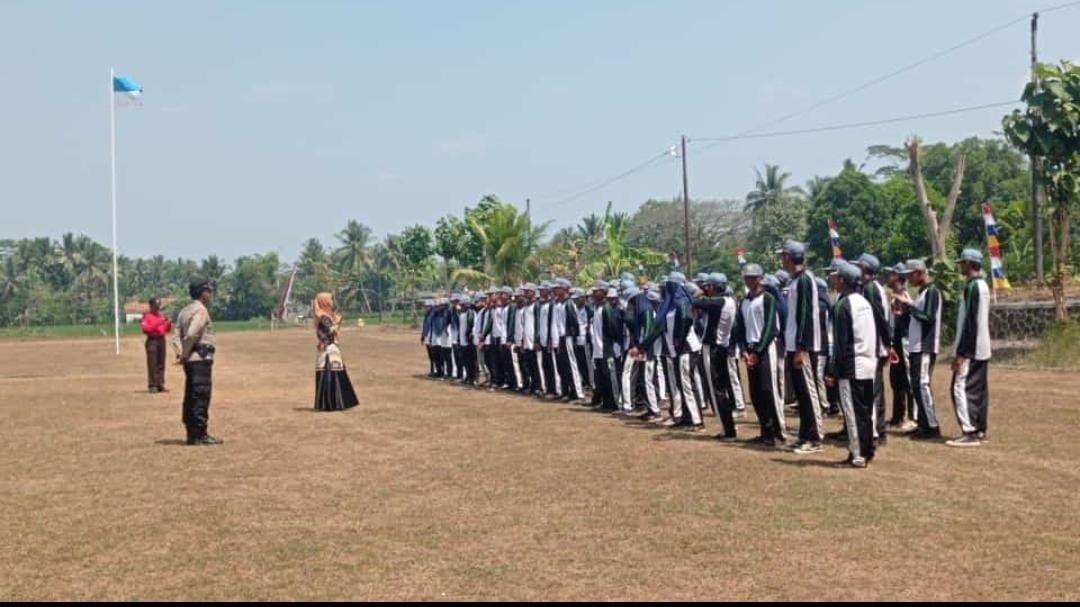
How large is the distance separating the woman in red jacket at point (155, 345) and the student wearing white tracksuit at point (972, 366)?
1493 centimetres

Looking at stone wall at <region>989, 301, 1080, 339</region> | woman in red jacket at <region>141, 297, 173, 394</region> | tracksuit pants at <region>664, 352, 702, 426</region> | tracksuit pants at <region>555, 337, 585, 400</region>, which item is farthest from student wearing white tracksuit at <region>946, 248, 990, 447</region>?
woman in red jacket at <region>141, 297, 173, 394</region>

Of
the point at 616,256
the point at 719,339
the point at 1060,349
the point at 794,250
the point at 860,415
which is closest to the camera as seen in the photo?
the point at 860,415

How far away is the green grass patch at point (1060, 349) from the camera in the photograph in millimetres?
19375

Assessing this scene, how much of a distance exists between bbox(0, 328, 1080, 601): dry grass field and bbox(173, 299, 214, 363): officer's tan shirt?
106 cm

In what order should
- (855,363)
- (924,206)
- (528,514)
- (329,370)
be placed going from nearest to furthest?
(528,514) → (855,363) → (329,370) → (924,206)

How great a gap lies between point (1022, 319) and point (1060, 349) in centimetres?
358

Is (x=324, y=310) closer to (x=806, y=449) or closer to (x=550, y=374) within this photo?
(x=550, y=374)

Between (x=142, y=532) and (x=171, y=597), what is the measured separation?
186cm

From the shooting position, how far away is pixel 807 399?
1030cm

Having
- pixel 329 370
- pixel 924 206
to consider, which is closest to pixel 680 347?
→ pixel 329 370

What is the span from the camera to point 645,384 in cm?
1362

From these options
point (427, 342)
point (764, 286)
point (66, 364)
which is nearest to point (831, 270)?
point (764, 286)

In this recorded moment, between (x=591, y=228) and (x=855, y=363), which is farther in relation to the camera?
(x=591, y=228)

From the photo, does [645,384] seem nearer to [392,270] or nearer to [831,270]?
[831,270]
